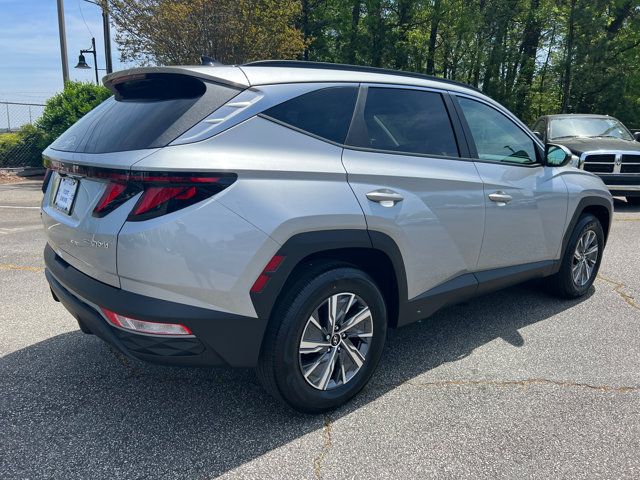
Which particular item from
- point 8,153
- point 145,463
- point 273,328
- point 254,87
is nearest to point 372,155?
point 254,87

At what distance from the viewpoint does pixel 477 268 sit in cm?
356

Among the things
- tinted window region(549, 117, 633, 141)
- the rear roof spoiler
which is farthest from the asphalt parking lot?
tinted window region(549, 117, 633, 141)

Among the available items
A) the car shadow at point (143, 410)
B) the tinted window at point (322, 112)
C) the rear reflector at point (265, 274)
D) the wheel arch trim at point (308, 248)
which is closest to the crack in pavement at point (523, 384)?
the car shadow at point (143, 410)

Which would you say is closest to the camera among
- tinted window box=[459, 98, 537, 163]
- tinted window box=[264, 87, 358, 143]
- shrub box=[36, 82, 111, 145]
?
tinted window box=[264, 87, 358, 143]

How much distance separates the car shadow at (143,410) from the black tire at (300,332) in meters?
0.15

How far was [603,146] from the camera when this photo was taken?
991 centimetres

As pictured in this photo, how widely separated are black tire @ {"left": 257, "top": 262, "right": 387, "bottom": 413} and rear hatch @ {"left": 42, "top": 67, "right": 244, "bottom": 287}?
70 cm

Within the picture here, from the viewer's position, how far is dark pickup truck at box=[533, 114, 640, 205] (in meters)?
9.70

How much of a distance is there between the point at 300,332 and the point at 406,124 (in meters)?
1.50

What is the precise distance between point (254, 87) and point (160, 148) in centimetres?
57

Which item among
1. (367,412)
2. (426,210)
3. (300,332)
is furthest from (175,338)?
(426,210)

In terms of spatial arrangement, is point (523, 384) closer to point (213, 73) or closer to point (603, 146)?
point (213, 73)

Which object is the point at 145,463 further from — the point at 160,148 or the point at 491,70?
the point at 491,70

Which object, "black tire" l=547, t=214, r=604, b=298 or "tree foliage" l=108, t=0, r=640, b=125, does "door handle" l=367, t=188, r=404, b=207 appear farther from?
"tree foliage" l=108, t=0, r=640, b=125
